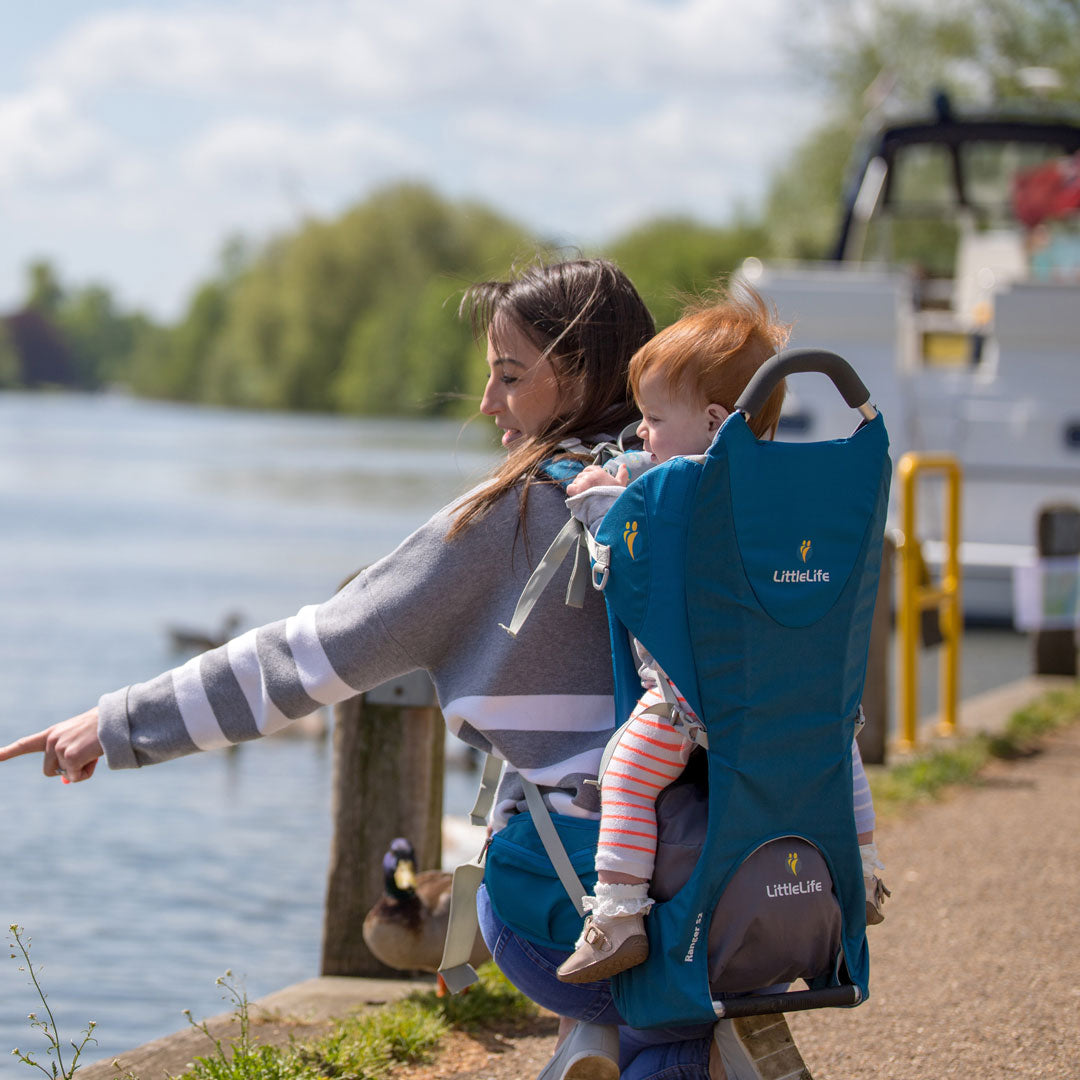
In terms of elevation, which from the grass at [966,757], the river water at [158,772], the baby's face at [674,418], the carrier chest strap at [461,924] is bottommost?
the river water at [158,772]

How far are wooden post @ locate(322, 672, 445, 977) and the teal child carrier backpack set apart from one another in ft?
6.98

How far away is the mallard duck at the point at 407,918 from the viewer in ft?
14.2

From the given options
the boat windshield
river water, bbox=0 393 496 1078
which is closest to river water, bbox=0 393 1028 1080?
river water, bbox=0 393 496 1078

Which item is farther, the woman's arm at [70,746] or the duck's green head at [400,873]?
the duck's green head at [400,873]

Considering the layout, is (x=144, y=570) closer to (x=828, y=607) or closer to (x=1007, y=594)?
(x=1007, y=594)

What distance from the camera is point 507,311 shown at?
282 centimetres

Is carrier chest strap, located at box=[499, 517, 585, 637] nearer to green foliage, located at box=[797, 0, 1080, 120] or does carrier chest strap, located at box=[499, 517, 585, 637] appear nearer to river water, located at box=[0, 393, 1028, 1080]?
river water, located at box=[0, 393, 1028, 1080]

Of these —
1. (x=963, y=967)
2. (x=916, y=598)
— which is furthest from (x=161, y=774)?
(x=963, y=967)

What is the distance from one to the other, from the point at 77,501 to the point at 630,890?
111 ft

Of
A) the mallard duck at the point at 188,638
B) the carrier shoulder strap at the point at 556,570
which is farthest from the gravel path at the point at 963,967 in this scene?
the mallard duck at the point at 188,638

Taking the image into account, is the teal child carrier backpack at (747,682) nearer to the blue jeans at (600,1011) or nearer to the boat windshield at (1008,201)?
the blue jeans at (600,1011)

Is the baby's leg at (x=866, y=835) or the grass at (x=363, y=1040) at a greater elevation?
the baby's leg at (x=866, y=835)

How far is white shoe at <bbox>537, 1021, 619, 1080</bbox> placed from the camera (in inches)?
103

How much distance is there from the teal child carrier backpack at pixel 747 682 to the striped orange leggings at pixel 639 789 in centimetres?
3
